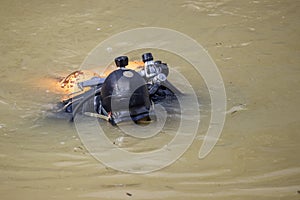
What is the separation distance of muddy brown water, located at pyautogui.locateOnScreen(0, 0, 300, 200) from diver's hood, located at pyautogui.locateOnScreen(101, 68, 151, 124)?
14 cm

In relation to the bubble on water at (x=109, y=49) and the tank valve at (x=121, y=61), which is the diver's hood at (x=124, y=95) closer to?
the tank valve at (x=121, y=61)

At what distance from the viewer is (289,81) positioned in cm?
394

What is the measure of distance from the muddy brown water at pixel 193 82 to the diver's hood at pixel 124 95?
0.46ft

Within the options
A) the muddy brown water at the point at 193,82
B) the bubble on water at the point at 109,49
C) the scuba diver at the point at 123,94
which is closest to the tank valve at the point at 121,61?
the scuba diver at the point at 123,94

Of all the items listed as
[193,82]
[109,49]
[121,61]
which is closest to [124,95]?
[121,61]

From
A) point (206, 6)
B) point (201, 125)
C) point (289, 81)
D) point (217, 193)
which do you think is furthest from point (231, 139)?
point (206, 6)

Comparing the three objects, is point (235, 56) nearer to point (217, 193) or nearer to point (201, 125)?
point (201, 125)

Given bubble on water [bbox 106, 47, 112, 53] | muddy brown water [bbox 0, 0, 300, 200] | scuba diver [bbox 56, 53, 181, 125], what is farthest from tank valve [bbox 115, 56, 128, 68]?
bubble on water [bbox 106, 47, 112, 53]

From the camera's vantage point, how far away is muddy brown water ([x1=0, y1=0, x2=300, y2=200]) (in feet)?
8.64

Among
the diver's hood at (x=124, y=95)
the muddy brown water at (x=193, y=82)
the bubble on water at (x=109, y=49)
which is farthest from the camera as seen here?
the bubble on water at (x=109, y=49)

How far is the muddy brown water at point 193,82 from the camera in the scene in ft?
8.64

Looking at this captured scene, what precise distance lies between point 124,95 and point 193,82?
1.09 m

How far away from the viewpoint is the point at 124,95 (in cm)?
323

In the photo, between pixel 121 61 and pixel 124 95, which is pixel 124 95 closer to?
pixel 124 95
